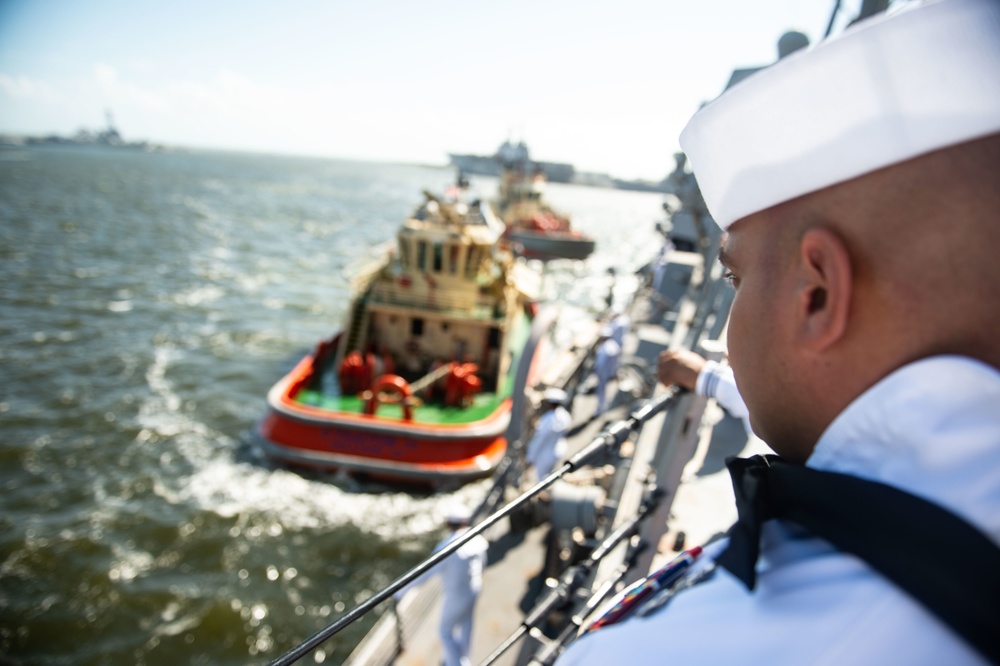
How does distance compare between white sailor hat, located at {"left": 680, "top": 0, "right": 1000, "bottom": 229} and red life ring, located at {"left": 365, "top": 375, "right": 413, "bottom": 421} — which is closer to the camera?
white sailor hat, located at {"left": 680, "top": 0, "right": 1000, "bottom": 229}

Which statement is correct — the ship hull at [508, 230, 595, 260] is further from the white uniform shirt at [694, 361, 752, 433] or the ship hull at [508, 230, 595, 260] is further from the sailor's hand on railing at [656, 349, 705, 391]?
the white uniform shirt at [694, 361, 752, 433]

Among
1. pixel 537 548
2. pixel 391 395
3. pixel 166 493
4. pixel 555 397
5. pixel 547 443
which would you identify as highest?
pixel 555 397

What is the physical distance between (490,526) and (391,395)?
9947 mm

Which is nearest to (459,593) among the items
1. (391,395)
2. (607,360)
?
(607,360)

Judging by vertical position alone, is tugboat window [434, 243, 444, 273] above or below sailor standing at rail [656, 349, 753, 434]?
below

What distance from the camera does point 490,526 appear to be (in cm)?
168

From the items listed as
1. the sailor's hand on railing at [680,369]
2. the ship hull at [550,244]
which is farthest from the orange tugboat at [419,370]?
the ship hull at [550,244]

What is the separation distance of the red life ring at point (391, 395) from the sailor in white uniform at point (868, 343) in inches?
408

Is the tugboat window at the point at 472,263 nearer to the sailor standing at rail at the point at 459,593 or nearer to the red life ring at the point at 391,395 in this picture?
the red life ring at the point at 391,395

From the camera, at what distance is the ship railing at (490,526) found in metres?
1.10

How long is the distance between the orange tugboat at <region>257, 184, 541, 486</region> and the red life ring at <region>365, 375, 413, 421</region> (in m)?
0.03

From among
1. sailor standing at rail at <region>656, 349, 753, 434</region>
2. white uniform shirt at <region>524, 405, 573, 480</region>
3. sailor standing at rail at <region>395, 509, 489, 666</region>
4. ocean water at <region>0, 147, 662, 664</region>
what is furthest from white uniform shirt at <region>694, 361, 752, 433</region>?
ocean water at <region>0, 147, 662, 664</region>

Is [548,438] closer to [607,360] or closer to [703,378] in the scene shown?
[607,360]

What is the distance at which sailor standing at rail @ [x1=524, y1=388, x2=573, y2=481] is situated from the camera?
6281 millimetres
